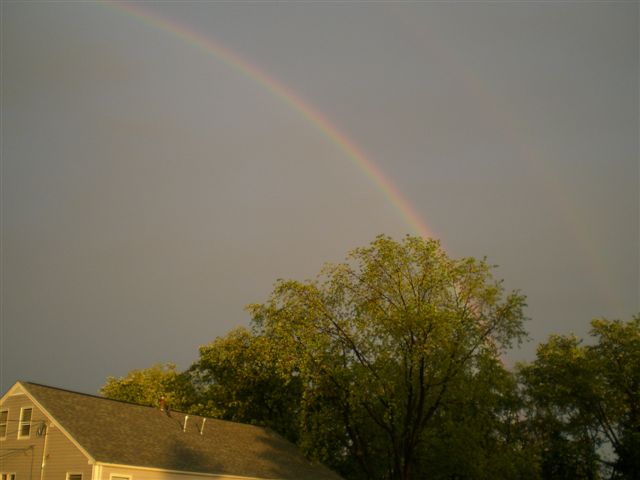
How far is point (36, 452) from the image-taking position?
32.7 meters

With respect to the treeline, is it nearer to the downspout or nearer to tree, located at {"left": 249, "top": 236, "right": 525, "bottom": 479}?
tree, located at {"left": 249, "top": 236, "right": 525, "bottom": 479}

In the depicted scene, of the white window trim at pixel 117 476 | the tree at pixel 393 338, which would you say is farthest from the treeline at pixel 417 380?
the white window trim at pixel 117 476

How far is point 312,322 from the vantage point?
46.3 metres

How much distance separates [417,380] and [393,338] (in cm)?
346

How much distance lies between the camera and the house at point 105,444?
31.1m

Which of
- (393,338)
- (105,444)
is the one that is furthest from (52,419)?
(393,338)

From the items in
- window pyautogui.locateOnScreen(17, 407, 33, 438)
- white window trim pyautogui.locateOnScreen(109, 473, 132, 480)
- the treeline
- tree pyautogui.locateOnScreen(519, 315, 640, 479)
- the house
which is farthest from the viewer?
tree pyautogui.locateOnScreen(519, 315, 640, 479)

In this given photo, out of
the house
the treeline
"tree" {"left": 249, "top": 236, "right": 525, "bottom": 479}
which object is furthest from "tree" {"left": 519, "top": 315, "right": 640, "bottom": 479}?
the house

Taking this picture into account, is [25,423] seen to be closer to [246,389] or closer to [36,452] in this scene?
[36,452]

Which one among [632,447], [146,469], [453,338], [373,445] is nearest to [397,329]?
[453,338]

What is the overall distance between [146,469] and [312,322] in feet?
56.0

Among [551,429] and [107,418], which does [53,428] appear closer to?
[107,418]

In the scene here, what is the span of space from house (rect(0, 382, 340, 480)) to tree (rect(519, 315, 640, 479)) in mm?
27675

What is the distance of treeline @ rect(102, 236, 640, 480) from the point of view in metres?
43.7
